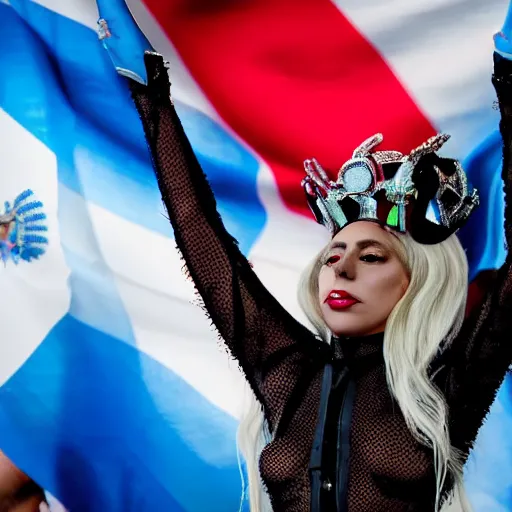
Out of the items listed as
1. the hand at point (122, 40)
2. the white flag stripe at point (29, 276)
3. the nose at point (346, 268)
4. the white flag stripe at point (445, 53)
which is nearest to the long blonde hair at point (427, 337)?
the nose at point (346, 268)

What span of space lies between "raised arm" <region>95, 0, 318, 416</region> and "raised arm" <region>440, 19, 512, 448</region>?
339 mm

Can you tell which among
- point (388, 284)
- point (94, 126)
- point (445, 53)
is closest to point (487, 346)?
point (388, 284)

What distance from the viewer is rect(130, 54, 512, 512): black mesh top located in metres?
1.59

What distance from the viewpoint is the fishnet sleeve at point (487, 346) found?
5.11 ft

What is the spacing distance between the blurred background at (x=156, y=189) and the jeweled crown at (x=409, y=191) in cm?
25

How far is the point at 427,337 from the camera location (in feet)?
5.48

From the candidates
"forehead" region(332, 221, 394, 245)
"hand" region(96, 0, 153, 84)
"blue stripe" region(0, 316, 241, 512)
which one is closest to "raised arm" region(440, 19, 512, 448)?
"forehead" region(332, 221, 394, 245)

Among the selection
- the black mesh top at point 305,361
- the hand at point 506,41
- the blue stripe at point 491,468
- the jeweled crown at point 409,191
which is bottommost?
the blue stripe at point 491,468

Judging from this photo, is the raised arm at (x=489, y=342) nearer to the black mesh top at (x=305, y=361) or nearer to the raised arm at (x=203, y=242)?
the black mesh top at (x=305, y=361)

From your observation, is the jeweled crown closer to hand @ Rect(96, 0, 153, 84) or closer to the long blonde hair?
the long blonde hair

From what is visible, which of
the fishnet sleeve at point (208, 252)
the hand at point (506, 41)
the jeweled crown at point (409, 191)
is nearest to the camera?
the hand at point (506, 41)

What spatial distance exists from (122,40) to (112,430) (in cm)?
99

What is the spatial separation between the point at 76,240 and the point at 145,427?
54cm

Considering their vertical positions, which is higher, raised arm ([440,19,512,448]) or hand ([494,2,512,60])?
hand ([494,2,512,60])
